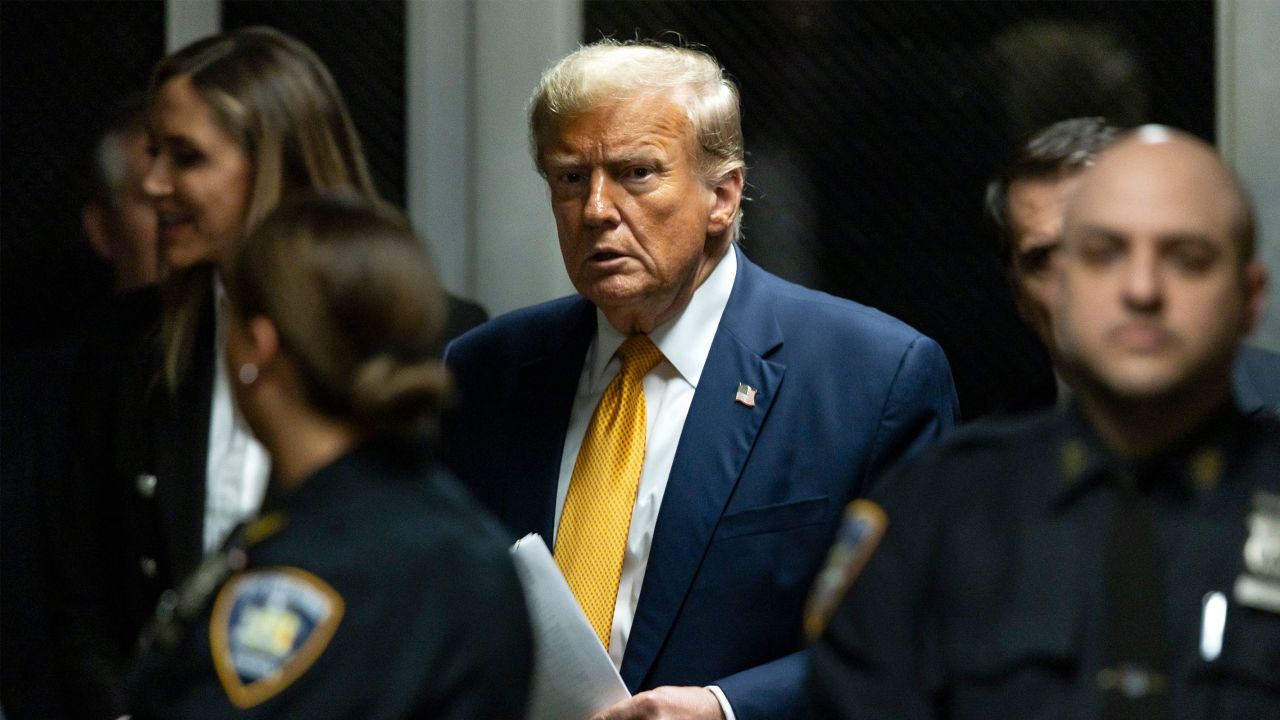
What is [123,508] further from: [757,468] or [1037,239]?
[1037,239]

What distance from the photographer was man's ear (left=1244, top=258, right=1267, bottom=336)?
150 centimetres

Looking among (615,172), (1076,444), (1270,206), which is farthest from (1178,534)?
(1270,206)

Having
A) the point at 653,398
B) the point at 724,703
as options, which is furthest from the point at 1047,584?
the point at 653,398

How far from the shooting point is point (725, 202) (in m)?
2.42

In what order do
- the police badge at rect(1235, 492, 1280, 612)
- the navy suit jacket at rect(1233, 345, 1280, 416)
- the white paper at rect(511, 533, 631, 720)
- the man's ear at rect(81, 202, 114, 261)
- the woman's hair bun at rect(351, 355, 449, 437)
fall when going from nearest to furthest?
Result: the police badge at rect(1235, 492, 1280, 612), the woman's hair bun at rect(351, 355, 449, 437), the white paper at rect(511, 533, 631, 720), the navy suit jacket at rect(1233, 345, 1280, 416), the man's ear at rect(81, 202, 114, 261)

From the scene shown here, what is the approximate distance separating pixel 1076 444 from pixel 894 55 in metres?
1.52

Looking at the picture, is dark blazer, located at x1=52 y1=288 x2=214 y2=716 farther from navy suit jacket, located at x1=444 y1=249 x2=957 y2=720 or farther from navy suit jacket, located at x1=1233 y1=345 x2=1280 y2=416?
navy suit jacket, located at x1=1233 y1=345 x2=1280 y2=416

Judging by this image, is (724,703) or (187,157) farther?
(187,157)

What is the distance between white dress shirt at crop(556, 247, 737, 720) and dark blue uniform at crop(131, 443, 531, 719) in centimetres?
69

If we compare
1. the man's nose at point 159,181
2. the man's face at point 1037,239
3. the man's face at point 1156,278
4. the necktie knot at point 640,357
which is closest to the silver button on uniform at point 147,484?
the man's nose at point 159,181

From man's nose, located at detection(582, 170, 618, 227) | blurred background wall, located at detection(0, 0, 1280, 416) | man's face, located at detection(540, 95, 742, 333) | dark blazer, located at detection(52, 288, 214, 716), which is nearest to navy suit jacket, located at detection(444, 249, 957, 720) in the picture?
man's face, located at detection(540, 95, 742, 333)

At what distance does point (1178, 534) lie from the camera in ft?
4.82

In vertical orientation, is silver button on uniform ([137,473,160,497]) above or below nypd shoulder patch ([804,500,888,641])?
below

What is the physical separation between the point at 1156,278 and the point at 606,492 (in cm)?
101
